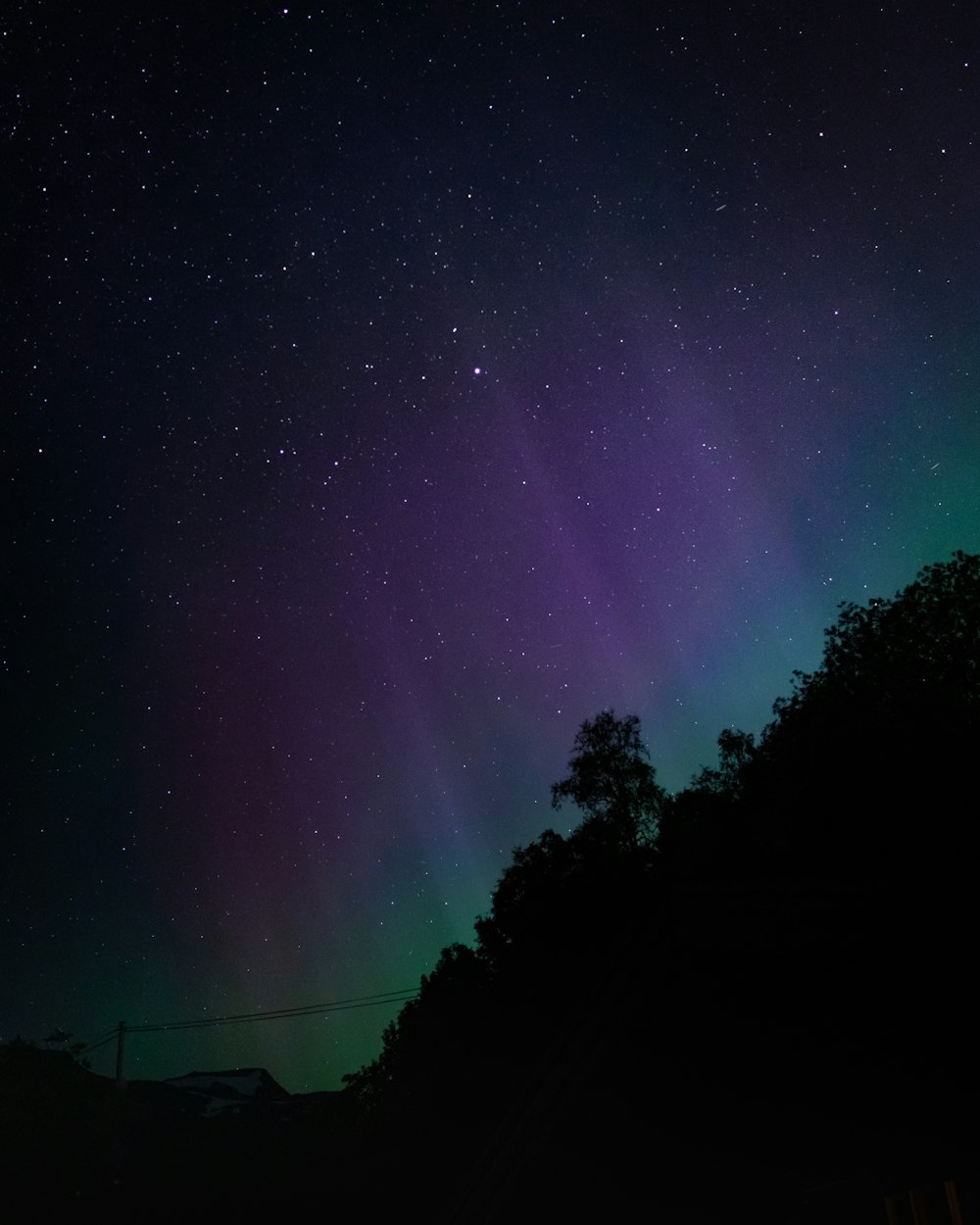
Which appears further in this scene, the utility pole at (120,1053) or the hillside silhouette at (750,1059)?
the utility pole at (120,1053)

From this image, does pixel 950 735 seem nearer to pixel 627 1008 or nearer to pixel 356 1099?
pixel 627 1008

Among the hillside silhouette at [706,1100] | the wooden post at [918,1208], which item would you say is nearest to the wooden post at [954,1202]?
the wooden post at [918,1208]

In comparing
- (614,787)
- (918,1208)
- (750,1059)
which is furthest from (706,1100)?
(614,787)

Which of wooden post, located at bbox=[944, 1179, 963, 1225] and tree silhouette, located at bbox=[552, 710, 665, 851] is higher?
tree silhouette, located at bbox=[552, 710, 665, 851]

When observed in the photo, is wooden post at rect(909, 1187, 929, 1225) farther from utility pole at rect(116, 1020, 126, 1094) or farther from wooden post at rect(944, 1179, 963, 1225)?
utility pole at rect(116, 1020, 126, 1094)

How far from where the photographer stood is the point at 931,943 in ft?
18.2

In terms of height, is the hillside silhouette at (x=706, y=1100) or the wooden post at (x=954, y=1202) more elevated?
the hillside silhouette at (x=706, y=1100)

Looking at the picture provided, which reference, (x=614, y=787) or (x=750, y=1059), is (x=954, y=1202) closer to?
(x=750, y=1059)

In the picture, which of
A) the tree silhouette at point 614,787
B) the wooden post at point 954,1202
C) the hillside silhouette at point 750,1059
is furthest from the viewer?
the tree silhouette at point 614,787

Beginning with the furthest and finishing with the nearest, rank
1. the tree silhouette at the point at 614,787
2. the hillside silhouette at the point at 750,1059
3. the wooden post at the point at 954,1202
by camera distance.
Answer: the tree silhouette at the point at 614,787
the hillside silhouette at the point at 750,1059
the wooden post at the point at 954,1202

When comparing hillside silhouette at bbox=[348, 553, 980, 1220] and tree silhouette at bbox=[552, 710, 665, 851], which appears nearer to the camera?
hillside silhouette at bbox=[348, 553, 980, 1220]

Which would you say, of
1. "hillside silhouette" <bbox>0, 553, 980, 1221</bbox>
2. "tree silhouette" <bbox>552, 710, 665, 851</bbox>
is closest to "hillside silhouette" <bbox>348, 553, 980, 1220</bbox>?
"hillside silhouette" <bbox>0, 553, 980, 1221</bbox>

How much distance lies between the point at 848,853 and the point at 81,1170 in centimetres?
1637

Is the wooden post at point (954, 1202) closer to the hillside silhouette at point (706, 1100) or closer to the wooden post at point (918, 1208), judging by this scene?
the wooden post at point (918, 1208)
